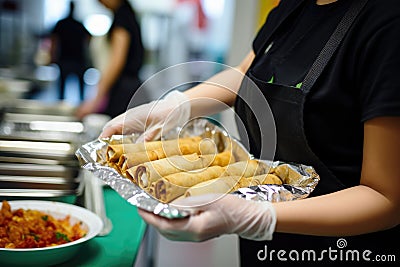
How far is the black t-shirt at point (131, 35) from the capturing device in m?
2.69

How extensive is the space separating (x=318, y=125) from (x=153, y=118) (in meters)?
0.44

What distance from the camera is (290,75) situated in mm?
1076

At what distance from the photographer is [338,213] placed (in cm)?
85

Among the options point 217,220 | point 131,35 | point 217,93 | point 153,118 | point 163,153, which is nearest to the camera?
point 217,220

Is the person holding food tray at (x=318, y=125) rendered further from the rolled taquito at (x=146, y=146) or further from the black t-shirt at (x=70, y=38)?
the black t-shirt at (x=70, y=38)

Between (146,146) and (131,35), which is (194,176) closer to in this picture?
(146,146)

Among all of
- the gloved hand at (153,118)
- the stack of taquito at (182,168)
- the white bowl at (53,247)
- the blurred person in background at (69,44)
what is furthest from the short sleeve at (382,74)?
the blurred person in background at (69,44)

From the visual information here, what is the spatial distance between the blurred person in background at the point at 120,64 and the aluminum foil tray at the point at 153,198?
5.08 feet

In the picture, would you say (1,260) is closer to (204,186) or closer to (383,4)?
(204,186)

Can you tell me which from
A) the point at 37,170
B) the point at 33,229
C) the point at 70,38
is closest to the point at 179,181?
the point at 33,229

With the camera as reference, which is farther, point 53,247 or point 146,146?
point 146,146

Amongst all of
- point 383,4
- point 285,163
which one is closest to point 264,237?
point 285,163

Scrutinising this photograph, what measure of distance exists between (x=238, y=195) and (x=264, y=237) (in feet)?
0.30

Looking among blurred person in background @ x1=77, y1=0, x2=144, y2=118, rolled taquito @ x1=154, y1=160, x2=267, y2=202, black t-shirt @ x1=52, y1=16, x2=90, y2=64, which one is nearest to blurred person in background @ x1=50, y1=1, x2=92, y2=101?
black t-shirt @ x1=52, y1=16, x2=90, y2=64
